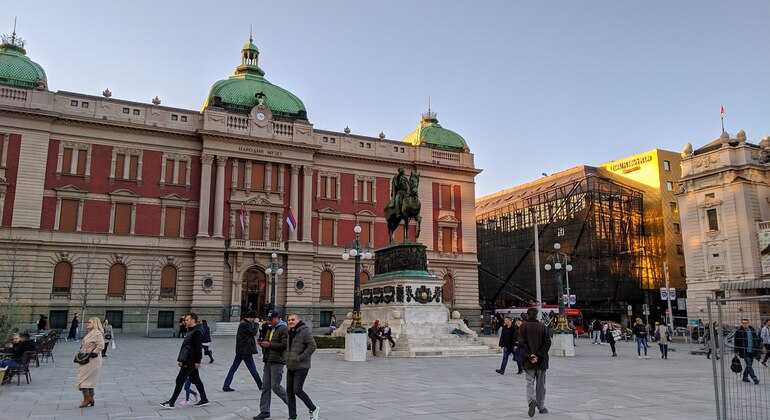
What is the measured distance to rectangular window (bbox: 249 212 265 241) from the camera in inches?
1944

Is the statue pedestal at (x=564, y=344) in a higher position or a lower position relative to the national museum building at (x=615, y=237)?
lower

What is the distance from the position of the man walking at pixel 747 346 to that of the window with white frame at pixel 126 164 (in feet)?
143

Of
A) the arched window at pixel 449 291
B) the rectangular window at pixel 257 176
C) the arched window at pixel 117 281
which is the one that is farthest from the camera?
the arched window at pixel 449 291

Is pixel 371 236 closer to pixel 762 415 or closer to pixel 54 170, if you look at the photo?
pixel 54 170

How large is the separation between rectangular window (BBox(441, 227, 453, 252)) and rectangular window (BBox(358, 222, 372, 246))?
7.57 metres

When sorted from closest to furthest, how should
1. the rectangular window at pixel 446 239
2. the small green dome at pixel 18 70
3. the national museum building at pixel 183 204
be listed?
the national museum building at pixel 183 204 < the small green dome at pixel 18 70 < the rectangular window at pixel 446 239

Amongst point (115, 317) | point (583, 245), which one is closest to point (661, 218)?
point (583, 245)

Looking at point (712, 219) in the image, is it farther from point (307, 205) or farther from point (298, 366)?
point (298, 366)

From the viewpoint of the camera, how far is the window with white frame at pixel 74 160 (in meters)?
44.5

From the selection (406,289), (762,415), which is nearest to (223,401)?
(762,415)

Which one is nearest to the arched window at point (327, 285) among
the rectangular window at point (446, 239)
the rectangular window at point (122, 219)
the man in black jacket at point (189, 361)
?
the rectangular window at point (446, 239)

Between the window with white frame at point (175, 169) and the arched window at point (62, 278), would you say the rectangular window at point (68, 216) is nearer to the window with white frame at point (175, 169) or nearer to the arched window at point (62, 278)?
the arched window at point (62, 278)

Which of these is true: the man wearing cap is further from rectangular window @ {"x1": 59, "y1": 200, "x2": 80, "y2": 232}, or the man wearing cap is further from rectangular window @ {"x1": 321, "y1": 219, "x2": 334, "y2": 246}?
rectangular window @ {"x1": 321, "y1": 219, "x2": 334, "y2": 246}

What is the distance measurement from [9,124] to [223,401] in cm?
4033
